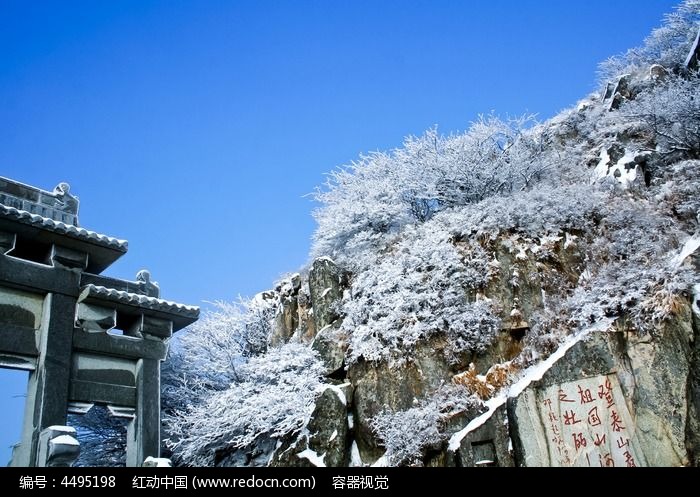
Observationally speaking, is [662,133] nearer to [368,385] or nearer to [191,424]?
[368,385]

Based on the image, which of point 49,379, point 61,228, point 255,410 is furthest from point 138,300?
point 255,410

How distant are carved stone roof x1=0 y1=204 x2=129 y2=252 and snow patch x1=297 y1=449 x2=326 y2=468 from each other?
6.04 m

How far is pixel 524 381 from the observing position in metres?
9.50

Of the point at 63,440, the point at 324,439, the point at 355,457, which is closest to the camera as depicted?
the point at 63,440

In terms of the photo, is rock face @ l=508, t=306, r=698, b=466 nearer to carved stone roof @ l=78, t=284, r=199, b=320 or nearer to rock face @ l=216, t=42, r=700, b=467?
rock face @ l=216, t=42, r=700, b=467

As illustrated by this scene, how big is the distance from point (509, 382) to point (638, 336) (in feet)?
8.67

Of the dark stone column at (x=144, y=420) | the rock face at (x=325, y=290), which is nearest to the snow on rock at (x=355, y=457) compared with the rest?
the rock face at (x=325, y=290)

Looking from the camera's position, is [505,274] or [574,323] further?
[505,274]

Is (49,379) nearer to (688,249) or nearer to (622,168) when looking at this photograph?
(688,249)

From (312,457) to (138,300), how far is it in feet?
16.9

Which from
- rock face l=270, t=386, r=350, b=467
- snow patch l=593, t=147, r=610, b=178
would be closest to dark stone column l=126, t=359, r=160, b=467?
rock face l=270, t=386, r=350, b=467

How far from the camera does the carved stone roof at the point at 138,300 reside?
1059 cm
